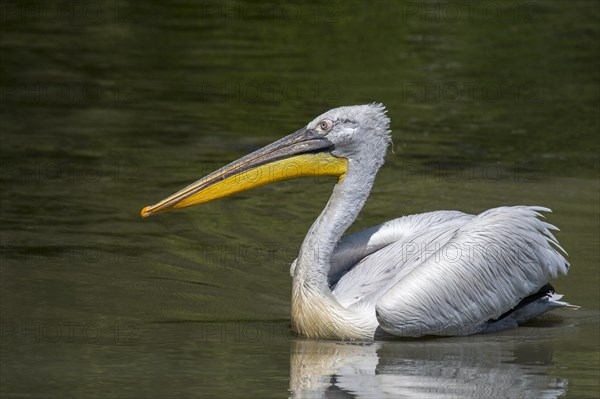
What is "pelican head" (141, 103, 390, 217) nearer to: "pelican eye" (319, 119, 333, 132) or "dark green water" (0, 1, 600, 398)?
"pelican eye" (319, 119, 333, 132)

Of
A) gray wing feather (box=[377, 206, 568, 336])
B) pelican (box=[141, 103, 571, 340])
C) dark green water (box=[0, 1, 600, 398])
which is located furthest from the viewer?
pelican (box=[141, 103, 571, 340])

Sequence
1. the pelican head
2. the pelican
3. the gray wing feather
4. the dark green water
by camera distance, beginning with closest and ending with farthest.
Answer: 1. the dark green water
2. the gray wing feather
3. the pelican
4. the pelican head

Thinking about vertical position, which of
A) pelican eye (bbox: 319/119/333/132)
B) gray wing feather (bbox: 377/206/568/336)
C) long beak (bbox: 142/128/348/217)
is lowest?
gray wing feather (bbox: 377/206/568/336)

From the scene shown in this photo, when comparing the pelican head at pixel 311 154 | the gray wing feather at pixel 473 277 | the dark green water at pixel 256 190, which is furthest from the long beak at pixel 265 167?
the gray wing feather at pixel 473 277

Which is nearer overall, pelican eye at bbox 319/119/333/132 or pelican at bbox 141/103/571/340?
pelican at bbox 141/103/571/340

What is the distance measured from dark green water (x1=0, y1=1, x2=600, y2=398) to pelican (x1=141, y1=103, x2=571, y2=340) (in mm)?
142

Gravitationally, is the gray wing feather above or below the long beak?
below

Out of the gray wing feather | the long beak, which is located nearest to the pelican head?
the long beak

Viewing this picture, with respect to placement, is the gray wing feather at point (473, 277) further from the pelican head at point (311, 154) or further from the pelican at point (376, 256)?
the pelican head at point (311, 154)

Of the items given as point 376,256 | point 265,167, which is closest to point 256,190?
point 376,256

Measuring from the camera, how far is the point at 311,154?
743 cm

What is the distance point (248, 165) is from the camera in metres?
7.38

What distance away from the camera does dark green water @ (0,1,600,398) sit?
671cm

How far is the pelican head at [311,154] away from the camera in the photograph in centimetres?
736
